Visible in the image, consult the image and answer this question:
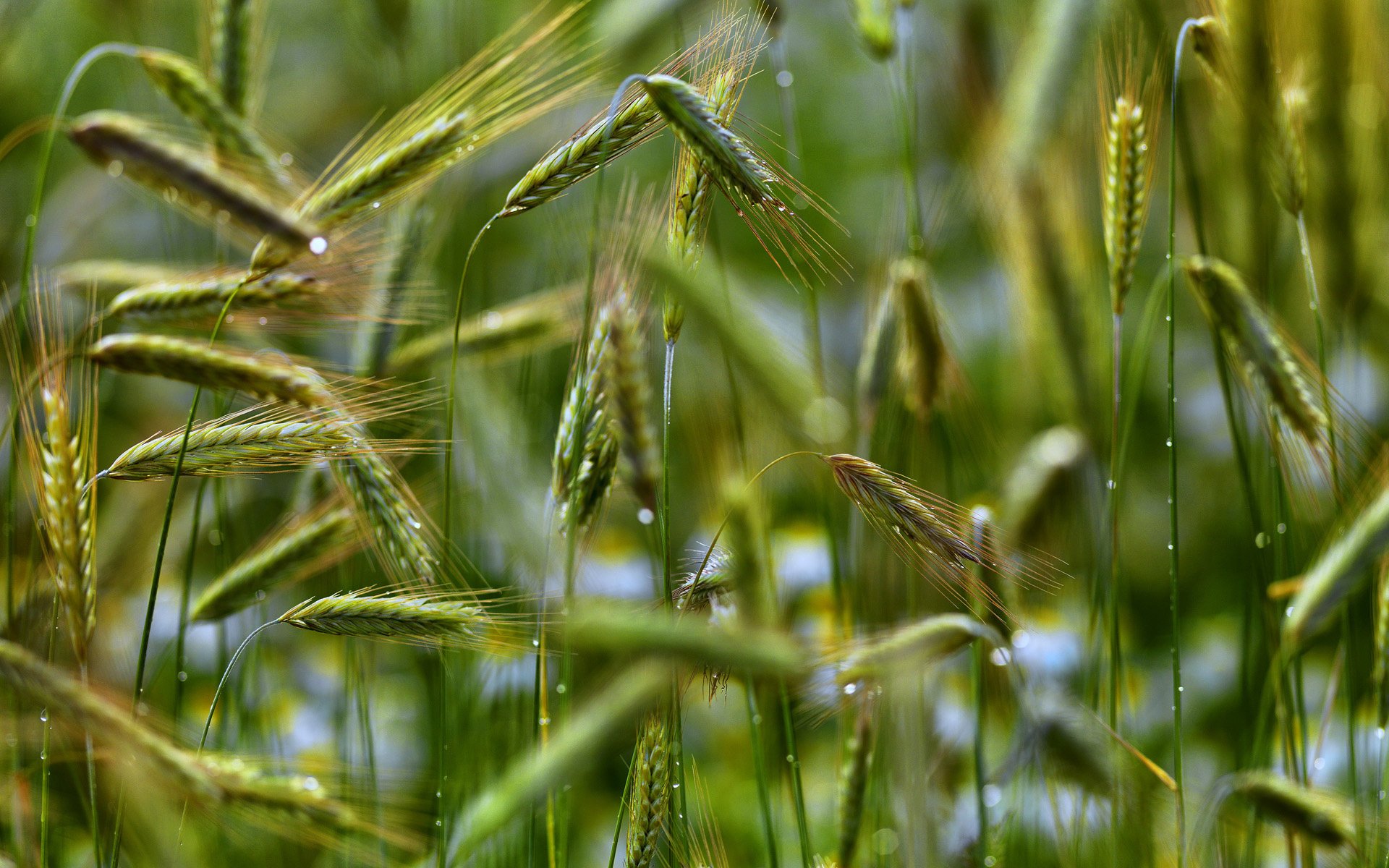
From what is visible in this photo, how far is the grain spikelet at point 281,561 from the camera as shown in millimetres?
610

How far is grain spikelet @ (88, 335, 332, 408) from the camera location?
21.3 inches

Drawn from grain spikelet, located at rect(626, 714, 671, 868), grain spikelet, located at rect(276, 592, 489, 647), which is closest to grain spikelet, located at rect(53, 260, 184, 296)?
grain spikelet, located at rect(276, 592, 489, 647)

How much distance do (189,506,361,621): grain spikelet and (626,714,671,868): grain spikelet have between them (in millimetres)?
241

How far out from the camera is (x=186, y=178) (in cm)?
60

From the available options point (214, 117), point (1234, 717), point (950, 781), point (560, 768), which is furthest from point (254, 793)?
point (1234, 717)

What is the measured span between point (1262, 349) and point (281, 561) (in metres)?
0.65

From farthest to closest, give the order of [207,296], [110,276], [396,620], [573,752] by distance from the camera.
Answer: [110,276] < [207,296] < [396,620] < [573,752]

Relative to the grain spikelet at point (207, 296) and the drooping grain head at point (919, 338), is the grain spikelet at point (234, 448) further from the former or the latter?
the drooping grain head at point (919, 338)

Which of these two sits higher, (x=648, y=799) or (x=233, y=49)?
(x=233, y=49)

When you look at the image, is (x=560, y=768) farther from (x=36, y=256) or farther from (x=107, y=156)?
(x=36, y=256)

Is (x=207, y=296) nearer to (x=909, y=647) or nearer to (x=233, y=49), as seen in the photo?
(x=233, y=49)

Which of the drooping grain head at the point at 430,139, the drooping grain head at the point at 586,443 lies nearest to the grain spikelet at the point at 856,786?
the drooping grain head at the point at 586,443

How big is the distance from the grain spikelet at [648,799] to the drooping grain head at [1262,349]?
443 mm

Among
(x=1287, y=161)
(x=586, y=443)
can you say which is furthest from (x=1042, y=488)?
(x=586, y=443)
